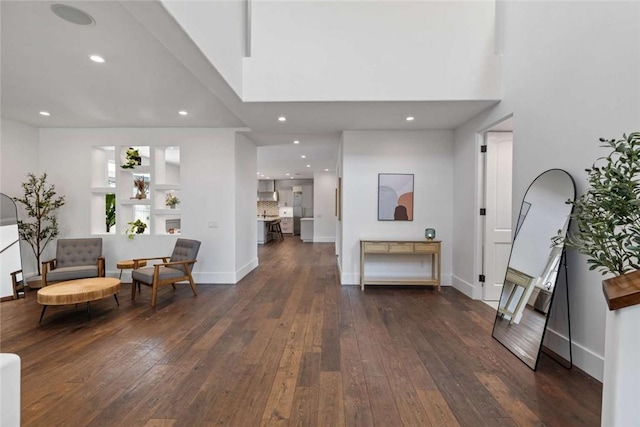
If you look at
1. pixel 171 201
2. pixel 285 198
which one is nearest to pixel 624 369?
pixel 171 201

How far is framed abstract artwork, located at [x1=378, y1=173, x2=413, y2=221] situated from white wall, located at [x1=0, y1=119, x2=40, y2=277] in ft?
19.7

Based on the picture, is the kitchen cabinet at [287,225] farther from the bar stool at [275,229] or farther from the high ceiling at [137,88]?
the high ceiling at [137,88]

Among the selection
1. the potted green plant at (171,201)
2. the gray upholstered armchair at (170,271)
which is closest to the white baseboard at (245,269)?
the gray upholstered armchair at (170,271)

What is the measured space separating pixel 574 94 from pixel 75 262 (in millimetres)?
6712

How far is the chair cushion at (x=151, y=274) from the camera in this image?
13.1 feet

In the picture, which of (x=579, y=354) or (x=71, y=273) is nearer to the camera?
(x=579, y=354)

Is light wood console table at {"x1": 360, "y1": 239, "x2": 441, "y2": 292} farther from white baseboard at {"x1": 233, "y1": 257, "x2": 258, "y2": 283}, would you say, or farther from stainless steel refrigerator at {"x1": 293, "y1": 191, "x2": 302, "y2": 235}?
stainless steel refrigerator at {"x1": 293, "y1": 191, "x2": 302, "y2": 235}

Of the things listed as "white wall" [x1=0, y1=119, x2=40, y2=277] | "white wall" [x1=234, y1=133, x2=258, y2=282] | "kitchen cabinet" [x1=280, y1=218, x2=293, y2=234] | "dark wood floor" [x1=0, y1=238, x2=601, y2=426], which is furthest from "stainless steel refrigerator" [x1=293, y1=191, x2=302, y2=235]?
"dark wood floor" [x1=0, y1=238, x2=601, y2=426]

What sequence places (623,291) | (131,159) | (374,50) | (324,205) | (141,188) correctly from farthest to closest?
(324,205)
(141,188)
(131,159)
(374,50)
(623,291)

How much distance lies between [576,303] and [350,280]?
299cm

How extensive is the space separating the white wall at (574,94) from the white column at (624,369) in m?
1.26

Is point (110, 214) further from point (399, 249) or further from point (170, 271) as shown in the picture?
point (399, 249)

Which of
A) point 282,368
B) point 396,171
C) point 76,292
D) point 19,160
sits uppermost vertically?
point 19,160

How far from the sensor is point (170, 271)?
13.8 ft
